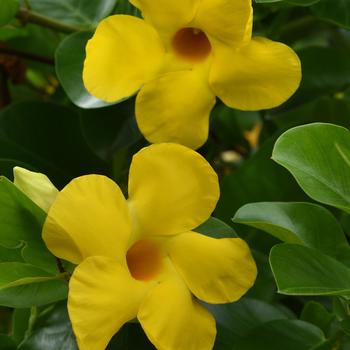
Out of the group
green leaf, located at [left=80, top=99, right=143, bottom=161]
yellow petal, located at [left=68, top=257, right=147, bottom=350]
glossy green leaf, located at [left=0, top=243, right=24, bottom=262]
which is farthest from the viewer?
green leaf, located at [left=80, top=99, right=143, bottom=161]

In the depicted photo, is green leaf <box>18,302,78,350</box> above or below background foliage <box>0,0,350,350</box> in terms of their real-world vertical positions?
below

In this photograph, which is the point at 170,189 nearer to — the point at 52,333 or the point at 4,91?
the point at 52,333

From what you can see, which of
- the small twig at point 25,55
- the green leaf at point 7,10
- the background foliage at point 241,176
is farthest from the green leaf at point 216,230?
the small twig at point 25,55

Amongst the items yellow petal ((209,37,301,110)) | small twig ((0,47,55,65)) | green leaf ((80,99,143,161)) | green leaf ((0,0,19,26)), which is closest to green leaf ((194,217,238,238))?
yellow petal ((209,37,301,110))

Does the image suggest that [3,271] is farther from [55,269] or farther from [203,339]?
[203,339]

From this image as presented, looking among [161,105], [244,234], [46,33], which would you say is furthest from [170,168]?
[46,33]

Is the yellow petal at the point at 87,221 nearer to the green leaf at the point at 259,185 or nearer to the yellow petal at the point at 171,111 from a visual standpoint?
the yellow petal at the point at 171,111

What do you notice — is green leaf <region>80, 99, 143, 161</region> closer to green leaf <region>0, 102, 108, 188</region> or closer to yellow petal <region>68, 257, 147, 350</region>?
green leaf <region>0, 102, 108, 188</region>
